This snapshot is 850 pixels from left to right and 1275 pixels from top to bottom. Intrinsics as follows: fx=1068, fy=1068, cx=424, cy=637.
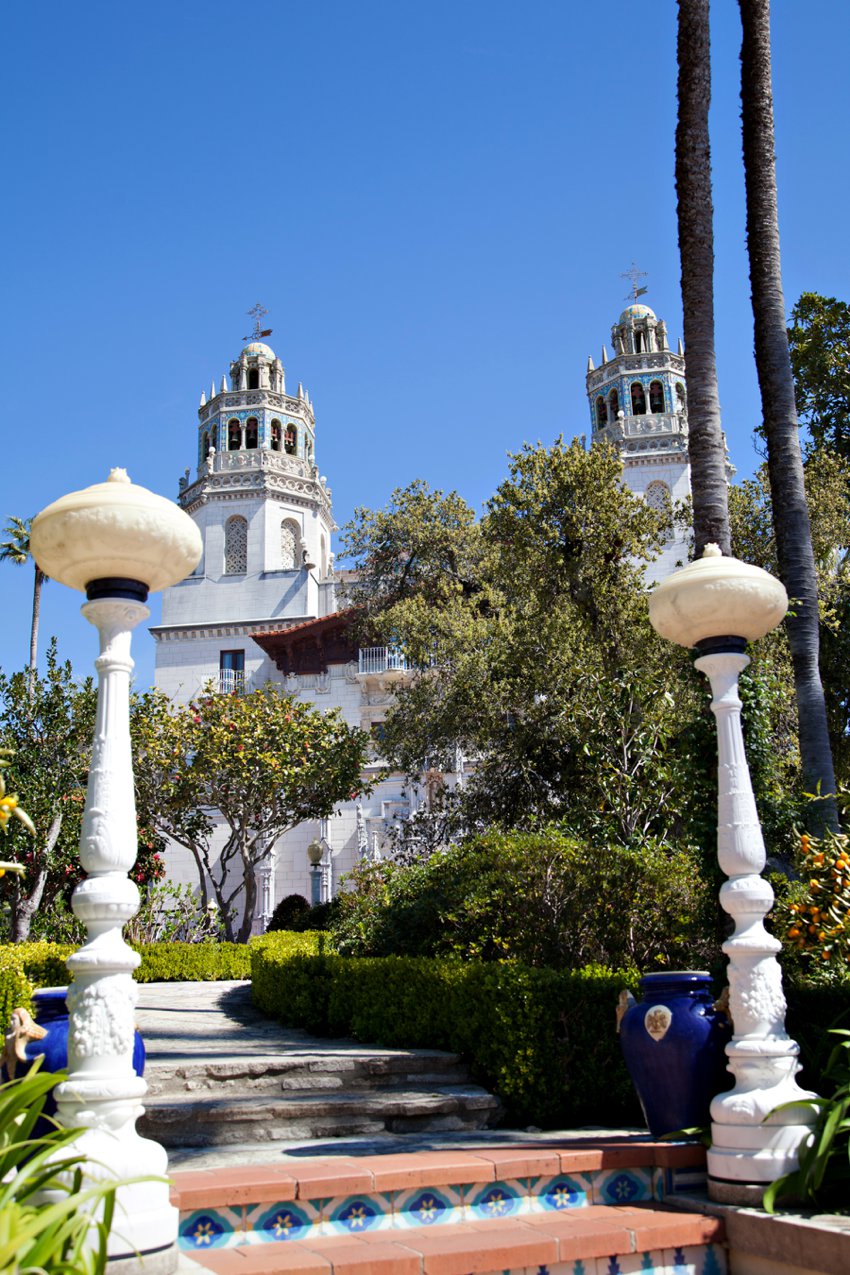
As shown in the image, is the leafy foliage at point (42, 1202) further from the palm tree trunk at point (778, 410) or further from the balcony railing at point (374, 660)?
the balcony railing at point (374, 660)

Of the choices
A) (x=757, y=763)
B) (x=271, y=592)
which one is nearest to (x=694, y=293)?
(x=757, y=763)

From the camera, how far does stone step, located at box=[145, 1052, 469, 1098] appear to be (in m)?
8.12

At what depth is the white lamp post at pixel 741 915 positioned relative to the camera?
5184mm

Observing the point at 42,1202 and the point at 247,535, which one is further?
the point at 247,535

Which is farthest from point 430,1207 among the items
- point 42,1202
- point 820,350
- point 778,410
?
point 820,350

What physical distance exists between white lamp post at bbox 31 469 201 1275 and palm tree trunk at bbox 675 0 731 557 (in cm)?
512

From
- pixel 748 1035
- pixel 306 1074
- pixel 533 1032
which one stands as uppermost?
pixel 748 1035

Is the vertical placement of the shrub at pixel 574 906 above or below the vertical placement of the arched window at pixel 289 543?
below

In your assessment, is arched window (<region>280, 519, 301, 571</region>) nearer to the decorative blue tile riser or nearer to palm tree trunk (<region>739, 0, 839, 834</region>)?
palm tree trunk (<region>739, 0, 839, 834</region>)

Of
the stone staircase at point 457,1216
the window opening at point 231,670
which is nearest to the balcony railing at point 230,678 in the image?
the window opening at point 231,670

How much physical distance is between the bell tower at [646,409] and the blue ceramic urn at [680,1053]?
34055 millimetres

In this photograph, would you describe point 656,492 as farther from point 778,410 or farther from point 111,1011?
point 111,1011

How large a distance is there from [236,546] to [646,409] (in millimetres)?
17479

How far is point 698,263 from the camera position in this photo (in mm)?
9719
